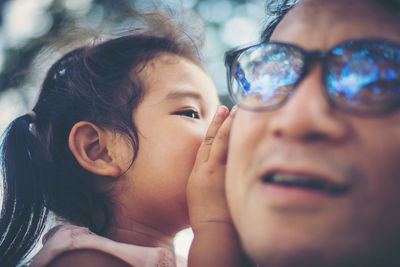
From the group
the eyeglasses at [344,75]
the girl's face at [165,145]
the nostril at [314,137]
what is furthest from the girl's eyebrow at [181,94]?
the nostril at [314,137]

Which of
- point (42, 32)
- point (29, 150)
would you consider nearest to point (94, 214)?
point (29, 150)

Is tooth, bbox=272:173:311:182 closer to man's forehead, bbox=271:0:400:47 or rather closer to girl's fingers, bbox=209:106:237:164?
man's forehead, bbox=271:0:400:47

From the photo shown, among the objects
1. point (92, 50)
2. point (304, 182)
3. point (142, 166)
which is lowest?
point (142, 166)

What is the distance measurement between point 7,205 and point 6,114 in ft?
2.96

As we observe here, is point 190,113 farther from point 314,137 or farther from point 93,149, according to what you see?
point 314,137

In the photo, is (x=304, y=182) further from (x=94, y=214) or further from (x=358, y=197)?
(x=94, y=214)

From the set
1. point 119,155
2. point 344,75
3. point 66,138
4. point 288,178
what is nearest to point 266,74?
point 344,75

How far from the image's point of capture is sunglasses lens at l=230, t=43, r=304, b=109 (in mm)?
1194

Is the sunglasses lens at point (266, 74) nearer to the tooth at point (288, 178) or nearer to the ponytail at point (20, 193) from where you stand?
the tooth at point (288, 178)

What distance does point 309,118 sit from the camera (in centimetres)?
103

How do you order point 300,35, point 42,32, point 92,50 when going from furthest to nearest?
point 42,32, point 92,50, point 300,35

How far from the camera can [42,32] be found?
4766 millimetres

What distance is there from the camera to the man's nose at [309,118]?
1.01 metres

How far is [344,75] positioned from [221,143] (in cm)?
73
